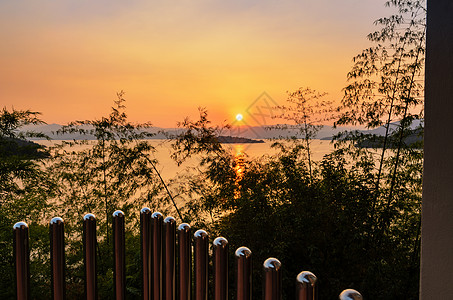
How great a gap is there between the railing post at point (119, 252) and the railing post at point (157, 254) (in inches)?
6.0

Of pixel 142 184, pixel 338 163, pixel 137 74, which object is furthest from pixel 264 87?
pixel 142 184

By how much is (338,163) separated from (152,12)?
361 centimetres

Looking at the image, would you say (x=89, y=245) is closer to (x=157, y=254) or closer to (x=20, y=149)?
(x=157, y=254)

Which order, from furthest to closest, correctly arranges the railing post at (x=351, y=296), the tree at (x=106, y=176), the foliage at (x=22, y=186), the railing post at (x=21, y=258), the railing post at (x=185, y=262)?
1. the tree at (x=106, y=176)
2. the foliage at (x=22, y=186)
3. the railing post at (x=21, y=258)
4. the railing post at (x=185, y=262)
5. the railing post at (x=351, y=296)

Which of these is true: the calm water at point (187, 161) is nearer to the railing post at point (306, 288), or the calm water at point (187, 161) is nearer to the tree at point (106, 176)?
the tree at point (106, 176)

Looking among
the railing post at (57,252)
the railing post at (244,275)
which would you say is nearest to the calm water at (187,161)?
the railing post at (57,252)

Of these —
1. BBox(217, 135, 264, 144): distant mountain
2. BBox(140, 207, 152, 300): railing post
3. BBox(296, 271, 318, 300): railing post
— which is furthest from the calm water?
BBox(296, 271, 318, 300): railing post

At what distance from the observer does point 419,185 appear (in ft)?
14.7

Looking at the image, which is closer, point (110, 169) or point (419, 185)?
point (419, 185)

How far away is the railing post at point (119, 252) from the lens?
4.89 feet

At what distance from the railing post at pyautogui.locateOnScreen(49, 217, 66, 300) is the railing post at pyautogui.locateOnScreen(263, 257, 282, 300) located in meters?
0.92

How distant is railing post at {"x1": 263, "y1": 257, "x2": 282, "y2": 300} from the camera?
93 centimetres

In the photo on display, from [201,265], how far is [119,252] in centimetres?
49

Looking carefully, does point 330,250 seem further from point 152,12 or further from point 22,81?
point 22,81
